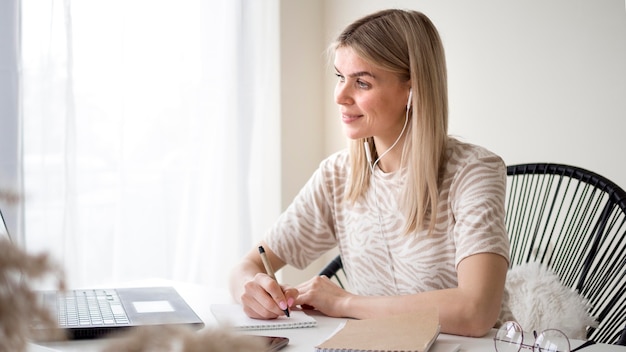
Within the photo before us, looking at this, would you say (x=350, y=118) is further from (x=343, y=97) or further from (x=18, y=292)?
(x=18, y=292)

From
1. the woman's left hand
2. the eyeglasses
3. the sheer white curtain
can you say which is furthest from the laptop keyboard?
the sheer white curtain

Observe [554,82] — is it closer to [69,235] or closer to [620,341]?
[620,341]

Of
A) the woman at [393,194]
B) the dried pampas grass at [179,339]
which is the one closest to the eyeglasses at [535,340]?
the woman at [393,194]

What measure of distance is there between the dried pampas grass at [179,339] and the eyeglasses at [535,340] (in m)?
0.83

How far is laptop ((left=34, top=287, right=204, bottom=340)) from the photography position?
4.00ft

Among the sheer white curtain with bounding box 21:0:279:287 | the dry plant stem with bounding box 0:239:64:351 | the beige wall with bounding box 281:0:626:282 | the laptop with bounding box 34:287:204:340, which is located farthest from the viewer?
the beige wall with bounding box 281:0:626:282

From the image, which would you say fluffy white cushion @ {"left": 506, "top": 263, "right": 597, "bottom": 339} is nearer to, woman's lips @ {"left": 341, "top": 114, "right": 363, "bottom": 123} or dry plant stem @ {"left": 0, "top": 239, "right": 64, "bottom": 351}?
woman's lips @ {"left": 341, "top": 114, "right": 363, "bottom": 123}

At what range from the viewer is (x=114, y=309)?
4.46 feet

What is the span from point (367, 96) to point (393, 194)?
0.78 feet

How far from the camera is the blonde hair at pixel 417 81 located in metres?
1.63

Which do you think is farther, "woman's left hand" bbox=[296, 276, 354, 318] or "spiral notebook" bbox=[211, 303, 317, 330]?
"woman's left hand" bbox=[296, 276, 354, 318]

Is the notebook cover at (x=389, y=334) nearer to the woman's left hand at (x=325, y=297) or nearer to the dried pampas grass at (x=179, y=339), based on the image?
the woman's left hand at (x=325, y=297)

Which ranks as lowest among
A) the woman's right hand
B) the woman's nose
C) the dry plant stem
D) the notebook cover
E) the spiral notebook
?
the spiral notebook

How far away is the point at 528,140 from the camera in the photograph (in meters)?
2.72
